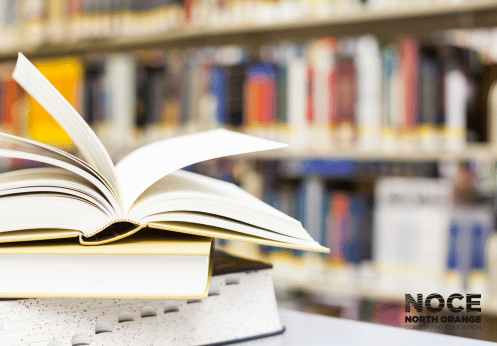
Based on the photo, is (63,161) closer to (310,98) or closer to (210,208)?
A: (210,208)

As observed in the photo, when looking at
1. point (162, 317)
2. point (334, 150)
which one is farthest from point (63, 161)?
point (334, 150)

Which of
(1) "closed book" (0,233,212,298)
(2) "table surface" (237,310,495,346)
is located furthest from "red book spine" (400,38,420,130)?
(1) "closed book" (0,233,212,298)

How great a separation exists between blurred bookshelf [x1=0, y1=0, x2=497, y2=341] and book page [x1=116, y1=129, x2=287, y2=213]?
0.73 meters

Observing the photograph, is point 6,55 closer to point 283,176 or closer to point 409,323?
point 283,176

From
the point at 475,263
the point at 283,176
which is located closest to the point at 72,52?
the point at 283,176

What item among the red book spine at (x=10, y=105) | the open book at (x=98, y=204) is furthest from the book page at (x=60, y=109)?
the red book spine at (x=10, y=105)

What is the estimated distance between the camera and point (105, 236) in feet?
1.29

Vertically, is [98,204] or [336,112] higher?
[336,112]

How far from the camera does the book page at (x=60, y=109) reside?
1.17 ft

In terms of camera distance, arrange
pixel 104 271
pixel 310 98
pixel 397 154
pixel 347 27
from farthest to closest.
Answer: pixel 347 27
pixel 310 98
pixel 397 154
pixel 104 271

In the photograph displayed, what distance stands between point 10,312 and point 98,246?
0.08 m

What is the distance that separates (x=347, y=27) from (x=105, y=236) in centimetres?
149

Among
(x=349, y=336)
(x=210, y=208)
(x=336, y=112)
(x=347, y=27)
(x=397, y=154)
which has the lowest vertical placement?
(x=349, y=336)

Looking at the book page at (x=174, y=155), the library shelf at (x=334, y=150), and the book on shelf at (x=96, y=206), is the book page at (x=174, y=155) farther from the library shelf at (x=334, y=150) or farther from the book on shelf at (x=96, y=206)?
the library shelf at (x=334, y=150)
